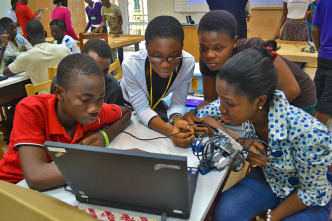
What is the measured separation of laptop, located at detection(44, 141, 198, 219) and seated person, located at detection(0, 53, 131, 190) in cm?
20

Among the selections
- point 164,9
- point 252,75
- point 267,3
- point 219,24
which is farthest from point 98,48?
point 164,9

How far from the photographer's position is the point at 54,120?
101 cm

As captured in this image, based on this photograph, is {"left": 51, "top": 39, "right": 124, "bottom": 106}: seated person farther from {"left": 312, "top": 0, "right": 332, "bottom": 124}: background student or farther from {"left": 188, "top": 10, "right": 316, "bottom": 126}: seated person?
{"left": 312, "top": 0, "right": 332, "bottom": 124}: background student

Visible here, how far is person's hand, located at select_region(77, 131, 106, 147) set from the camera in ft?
3.56

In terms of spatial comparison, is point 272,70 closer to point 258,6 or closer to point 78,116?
point 78,116

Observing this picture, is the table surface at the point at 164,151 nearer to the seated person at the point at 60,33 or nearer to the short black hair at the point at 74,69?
the short black hair at the point at 74,69

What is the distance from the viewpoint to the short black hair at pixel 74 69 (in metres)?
0.97

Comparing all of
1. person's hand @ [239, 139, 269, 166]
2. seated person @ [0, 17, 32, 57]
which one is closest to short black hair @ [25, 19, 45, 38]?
seated person @ [0, 17, 32, 57]

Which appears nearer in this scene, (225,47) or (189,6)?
(225,47)

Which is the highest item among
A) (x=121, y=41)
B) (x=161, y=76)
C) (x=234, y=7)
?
(x=234, y=7)

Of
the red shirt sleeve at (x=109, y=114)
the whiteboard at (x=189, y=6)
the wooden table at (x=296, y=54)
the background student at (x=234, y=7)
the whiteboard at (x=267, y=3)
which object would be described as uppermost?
the whiteboard at (x=189, y=6)

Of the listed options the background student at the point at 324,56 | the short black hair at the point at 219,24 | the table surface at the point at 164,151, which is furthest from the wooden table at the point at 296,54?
the table surface at the point at 164,151

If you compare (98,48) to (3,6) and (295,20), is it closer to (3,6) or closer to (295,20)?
(295,20)

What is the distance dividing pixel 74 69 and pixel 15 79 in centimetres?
175
